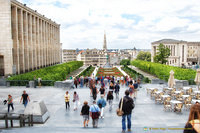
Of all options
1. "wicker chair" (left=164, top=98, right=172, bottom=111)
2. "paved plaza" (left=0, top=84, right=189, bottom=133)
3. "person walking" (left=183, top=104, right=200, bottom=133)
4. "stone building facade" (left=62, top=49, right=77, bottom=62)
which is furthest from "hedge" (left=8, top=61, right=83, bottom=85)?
"stone building facade" (left=62, top=49, right=77, bottom=62)

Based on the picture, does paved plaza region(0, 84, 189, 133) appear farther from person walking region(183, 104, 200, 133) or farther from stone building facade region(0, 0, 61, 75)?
stone building facade region(0, 0, 61, 75)

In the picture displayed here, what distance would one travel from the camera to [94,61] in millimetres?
151500

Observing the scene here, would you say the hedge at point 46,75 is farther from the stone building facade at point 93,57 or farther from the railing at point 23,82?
the stone building facade at point 93,57

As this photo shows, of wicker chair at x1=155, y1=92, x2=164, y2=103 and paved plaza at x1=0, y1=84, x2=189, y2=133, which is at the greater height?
wicker chair at x1=155, y1=92, x2=164, y2=103

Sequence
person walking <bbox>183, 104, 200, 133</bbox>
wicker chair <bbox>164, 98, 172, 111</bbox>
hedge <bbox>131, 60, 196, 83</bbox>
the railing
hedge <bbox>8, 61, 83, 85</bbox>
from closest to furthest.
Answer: person walking <bbox>183, 104, 200, 133</bbox> < wicker chair <bbox>164, 98, 172, 111</bbox> < the railing < hedge <bbox>8, 61, 83, 85</bbox> < hedge <bbox>131, 60, 196, 83</bbox>

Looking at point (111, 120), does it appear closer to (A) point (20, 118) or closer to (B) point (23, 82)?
(A) point (20, 118)

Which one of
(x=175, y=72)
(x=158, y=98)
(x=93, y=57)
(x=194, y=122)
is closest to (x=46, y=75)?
(x=158, y=98)

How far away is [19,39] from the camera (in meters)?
41.6

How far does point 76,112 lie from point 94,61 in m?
138

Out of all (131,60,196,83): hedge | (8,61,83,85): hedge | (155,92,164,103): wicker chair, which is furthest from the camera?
(131,60,196,83): hedge

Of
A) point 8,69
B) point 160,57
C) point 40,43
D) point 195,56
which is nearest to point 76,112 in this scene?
point 8,69

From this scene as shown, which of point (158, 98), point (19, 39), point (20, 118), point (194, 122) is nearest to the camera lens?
point (194, 122)

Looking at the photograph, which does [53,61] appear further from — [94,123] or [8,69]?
[94,123]

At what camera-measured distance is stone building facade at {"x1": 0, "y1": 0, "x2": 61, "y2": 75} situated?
35.2m
